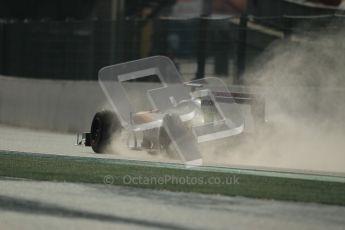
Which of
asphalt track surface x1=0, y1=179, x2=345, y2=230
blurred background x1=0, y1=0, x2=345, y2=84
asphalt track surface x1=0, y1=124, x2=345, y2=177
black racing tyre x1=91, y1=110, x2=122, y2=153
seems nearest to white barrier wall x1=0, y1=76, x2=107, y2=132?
blurred background x1=0, y1=0, x2=345, y2=84

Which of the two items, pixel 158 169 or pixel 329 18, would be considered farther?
pixel 329 18

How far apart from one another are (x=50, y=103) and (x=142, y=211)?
14.0m

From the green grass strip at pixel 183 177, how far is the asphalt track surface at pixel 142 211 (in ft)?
1.70

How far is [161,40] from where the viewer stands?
24.4 metres

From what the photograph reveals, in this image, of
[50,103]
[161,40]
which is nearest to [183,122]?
[50,103]

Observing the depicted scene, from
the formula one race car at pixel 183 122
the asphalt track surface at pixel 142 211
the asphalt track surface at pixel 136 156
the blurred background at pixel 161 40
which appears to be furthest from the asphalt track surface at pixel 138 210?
the blurred background at pixel 161 40

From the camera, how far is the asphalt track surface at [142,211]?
8656 millimetres

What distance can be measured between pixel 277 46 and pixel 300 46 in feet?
2.44

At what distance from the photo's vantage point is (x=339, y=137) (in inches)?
655

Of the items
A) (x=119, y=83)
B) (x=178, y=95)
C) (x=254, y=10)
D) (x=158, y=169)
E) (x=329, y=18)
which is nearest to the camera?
(x=158, y=169)

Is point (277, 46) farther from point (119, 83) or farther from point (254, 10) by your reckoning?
point (254, 10)

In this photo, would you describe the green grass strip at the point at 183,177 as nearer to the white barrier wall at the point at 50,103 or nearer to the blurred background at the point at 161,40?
the blurred background at the point at 161,40

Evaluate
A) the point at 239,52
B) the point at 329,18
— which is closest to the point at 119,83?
the point at 239,52

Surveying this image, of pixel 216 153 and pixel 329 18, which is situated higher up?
pixel 329 18
